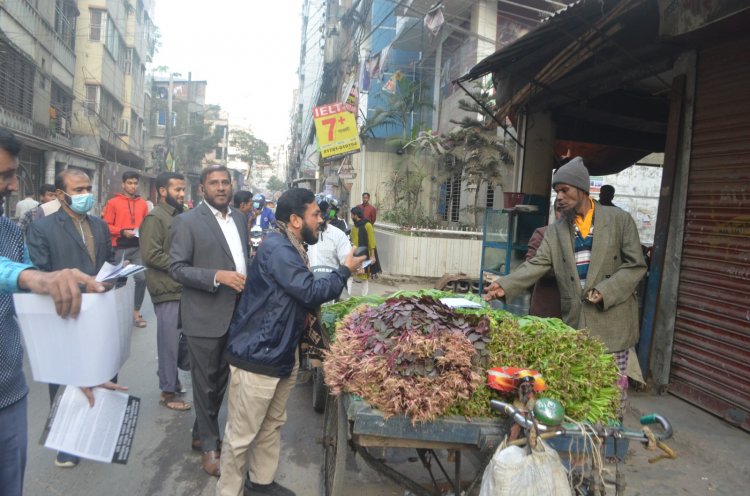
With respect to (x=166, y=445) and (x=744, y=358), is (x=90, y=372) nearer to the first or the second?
(x=166, y=445)

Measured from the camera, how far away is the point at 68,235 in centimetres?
382

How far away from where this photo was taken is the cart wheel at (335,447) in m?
2.71

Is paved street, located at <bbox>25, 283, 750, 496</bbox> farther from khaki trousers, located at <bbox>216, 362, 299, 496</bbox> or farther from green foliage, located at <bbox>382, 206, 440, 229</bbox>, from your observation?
green foliage, located at <bbox>382, 206, 440, 229</bbox>

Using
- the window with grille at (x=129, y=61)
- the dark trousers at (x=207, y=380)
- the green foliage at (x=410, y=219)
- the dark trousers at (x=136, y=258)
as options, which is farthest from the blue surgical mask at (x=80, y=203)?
the window with grille at (x=129, y=61)

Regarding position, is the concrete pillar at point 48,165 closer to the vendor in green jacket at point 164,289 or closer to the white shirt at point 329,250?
the vendor in green jacket at point 164,289

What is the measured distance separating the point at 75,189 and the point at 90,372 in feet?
7.84

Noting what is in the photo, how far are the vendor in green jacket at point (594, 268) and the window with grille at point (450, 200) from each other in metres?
14.1

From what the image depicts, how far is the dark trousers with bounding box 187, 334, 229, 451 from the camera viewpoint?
3479 millimetres

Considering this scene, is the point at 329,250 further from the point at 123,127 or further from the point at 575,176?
the point at 123,127

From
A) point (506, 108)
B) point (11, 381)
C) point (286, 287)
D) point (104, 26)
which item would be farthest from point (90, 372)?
point (104, 26)

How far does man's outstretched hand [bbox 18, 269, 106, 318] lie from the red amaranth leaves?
1195 mm

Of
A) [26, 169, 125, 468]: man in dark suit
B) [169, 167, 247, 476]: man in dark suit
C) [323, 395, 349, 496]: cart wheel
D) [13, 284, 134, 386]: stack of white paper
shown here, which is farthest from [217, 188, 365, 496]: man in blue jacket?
[26, 169, 125, 468]: man in dark suit

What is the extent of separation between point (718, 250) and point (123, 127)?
35049 millimetres

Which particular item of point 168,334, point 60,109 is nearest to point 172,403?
point 168,334
